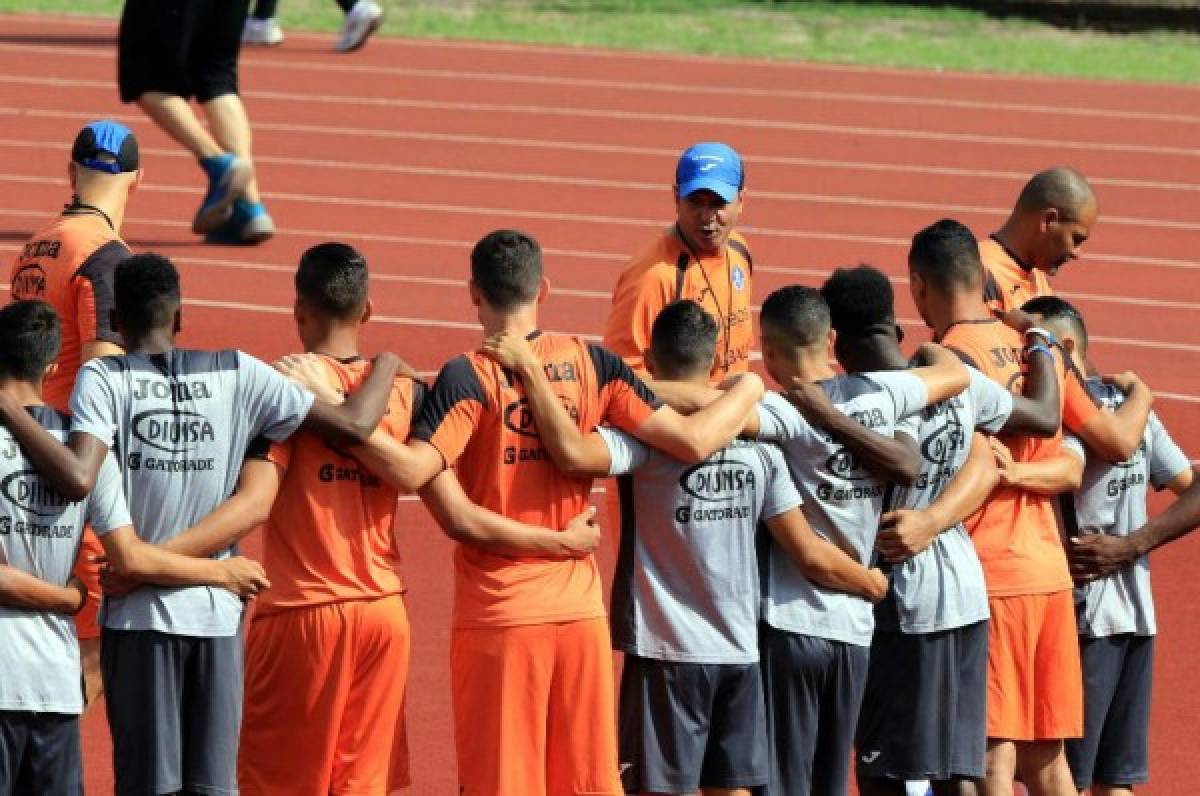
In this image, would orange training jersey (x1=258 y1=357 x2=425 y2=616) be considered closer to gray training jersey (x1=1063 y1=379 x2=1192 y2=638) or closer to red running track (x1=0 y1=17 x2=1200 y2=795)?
gray training jersey (x1=1063 y1=379 x2=1192 y2=638)

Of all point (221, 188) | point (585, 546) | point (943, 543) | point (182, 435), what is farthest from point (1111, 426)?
point (221, 188)

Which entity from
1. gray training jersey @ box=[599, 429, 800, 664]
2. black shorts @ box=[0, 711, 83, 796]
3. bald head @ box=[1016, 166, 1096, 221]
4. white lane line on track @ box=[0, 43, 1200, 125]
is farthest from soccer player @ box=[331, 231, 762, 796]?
white lane line on track @ box=[0, 43, 1200, 125]

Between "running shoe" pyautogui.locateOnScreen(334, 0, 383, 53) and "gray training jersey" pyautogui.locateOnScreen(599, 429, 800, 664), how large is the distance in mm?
14263

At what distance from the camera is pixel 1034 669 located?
6.58 meters

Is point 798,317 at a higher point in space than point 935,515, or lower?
higher

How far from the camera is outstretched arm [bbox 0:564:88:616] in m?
5.36

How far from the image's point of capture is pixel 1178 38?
22641mm

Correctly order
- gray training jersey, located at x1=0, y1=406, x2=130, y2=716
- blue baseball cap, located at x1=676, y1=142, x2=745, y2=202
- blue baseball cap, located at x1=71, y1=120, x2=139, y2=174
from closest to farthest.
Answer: gray training jersey, located at x1=0, y1=406, x2=130, y2=716 → blue baseball cap, located at x1=71, y1=120, x2=139, y2=174 → blue baseball cap, located at x1=676, y1=142, x2=745, y2=202

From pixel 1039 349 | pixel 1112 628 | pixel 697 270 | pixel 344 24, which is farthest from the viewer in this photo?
pixel 344 24

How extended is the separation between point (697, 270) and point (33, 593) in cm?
269

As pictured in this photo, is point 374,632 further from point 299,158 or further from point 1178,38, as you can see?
point 1178,38

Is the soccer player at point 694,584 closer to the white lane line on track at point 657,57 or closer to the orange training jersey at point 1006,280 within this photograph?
the orange training jersey at point 1006,280

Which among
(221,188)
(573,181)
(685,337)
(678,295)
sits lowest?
(685,337)

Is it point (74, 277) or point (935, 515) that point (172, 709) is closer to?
point (74, 277)
